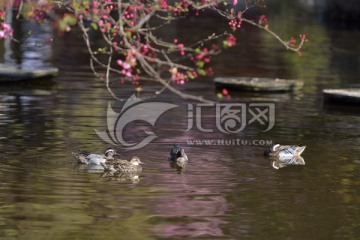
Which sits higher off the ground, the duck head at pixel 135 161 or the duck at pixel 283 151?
the duck head at pixel 135 161

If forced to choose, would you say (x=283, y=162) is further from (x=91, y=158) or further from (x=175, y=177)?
(x=91, y=158)

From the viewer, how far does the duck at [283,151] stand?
64.6 ft

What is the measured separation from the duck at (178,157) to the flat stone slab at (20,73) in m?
11.3

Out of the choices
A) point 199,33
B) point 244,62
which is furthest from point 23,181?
point 199,33

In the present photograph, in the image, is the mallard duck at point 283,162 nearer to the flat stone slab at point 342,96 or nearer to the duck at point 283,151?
the duck at point 283,151

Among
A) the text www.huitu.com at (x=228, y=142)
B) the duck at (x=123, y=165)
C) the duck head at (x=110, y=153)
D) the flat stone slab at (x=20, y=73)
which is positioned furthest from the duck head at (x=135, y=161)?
the flat stone slab at (x=20, y=73)

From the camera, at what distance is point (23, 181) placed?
56.5 feet

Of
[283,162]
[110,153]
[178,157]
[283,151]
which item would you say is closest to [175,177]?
[178,157]

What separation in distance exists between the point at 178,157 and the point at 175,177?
2.83ft

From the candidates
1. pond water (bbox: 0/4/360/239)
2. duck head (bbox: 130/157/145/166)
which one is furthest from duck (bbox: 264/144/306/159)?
duck head (bbox: 130/157/145/166)

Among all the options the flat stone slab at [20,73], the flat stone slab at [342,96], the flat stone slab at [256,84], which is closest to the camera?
the flat stone slab at [342,96]

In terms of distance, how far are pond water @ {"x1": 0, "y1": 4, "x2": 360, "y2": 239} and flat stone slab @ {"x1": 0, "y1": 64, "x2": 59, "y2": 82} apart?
22 cm

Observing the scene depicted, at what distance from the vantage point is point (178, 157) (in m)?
18.8

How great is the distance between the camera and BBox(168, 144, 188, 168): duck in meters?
18.7
